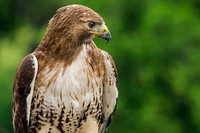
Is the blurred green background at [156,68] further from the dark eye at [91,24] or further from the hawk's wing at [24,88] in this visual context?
the dark eye at [91,24]

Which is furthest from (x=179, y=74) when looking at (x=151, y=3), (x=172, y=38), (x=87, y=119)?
(x=87, y=119)

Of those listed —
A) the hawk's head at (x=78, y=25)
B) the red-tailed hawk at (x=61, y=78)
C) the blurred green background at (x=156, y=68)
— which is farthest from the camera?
the blurred green background at (x=156, y=68)

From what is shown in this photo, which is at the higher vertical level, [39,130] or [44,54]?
[44,54]

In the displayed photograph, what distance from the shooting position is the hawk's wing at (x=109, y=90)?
10320mm

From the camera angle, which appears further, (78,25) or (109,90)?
(109,90)

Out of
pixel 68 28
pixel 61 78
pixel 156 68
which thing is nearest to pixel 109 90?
pixel 61 78

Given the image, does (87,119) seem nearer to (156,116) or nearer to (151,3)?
(156,116)

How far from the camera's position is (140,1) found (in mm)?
30156

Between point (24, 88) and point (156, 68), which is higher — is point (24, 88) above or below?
above

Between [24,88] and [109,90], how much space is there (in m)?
0.88

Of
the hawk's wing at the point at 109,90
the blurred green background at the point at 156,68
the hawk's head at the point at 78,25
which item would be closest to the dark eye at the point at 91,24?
the hawk's head at the point at 78,25

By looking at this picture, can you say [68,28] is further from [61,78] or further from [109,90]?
[109,90]

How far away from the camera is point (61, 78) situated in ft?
33.1

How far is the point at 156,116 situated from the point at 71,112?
613 inches
